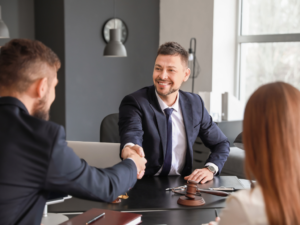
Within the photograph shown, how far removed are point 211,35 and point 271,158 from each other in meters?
4.17

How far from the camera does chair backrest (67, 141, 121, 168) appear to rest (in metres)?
1.89

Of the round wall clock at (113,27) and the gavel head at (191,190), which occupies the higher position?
the round wall clock at (113,27)

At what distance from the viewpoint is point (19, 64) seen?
3.66 feet

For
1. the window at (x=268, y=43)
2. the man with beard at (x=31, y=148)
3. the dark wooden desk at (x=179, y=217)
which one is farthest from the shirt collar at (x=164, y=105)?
the window at (x=268, y=43)

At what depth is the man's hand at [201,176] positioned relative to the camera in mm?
1943

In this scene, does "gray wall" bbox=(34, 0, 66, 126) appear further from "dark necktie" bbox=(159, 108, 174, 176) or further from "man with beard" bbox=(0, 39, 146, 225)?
"man with beard" bbox=(0, 39, 146, 225)

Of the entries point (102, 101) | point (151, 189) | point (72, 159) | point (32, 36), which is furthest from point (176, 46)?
point (32, 36)

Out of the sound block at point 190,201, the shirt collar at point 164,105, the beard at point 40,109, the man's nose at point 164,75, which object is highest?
the man's nose at point 164,75

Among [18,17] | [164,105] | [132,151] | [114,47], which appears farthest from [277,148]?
[18,17]

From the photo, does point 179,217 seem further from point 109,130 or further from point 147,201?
point 109,130

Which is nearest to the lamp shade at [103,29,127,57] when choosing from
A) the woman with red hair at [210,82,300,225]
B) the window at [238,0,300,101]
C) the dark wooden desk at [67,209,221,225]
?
the window at [238,0,300,101]

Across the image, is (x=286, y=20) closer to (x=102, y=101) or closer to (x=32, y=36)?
(x=102, y=101)

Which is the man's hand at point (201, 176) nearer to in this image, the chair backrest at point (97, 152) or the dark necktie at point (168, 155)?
the dark necktie at point (168, 155)

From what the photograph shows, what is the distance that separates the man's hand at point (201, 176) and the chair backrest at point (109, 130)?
37.5 inches
